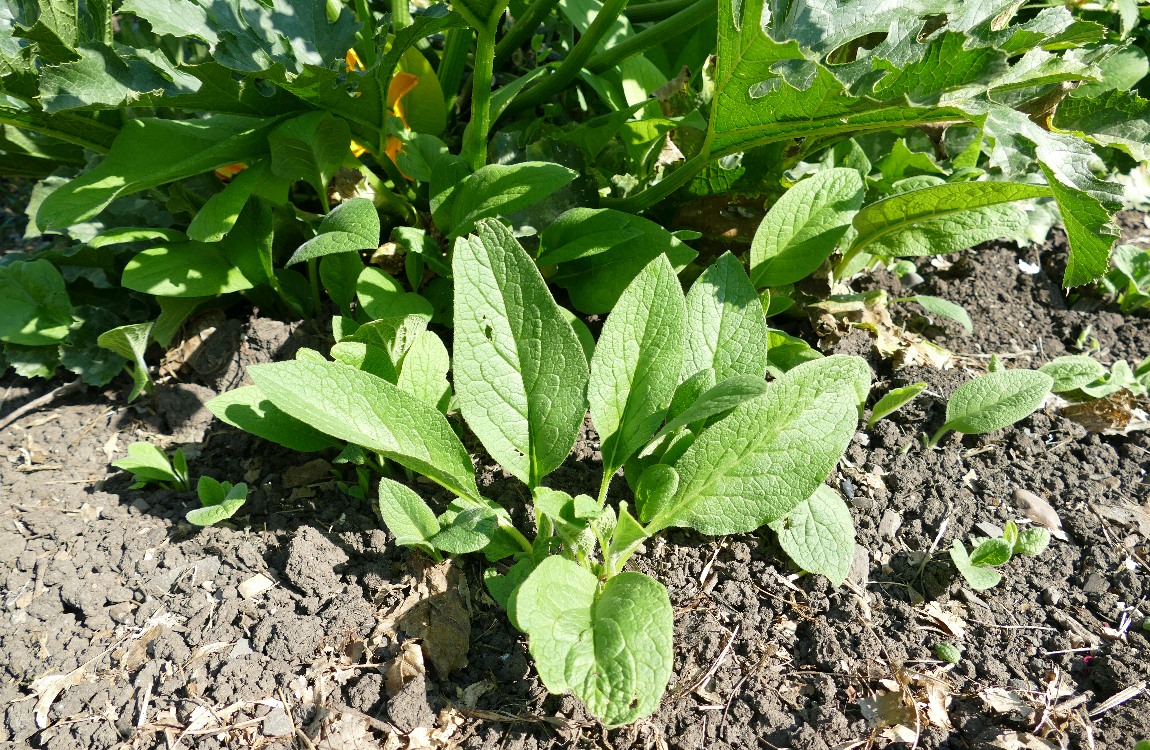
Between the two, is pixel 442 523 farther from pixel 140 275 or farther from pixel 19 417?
pixel 19 417

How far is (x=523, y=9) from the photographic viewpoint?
241 centimetres

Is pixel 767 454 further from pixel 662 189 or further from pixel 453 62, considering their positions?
pixel 453 62

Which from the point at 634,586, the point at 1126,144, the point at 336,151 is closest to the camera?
the point at 634,586

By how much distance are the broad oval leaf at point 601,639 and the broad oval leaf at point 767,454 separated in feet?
0.67

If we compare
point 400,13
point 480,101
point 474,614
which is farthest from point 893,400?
point 400,13

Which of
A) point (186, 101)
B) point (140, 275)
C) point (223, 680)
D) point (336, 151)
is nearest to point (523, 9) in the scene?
point (336, 151)

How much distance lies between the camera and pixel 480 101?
1.90 metres

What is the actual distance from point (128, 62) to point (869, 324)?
73.7 inches

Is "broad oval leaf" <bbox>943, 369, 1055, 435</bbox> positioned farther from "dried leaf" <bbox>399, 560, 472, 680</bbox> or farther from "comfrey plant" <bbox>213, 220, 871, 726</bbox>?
"dried leaf" <bbox>399, 560, 472, 680</bbox>

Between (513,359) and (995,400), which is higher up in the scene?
(513,359)

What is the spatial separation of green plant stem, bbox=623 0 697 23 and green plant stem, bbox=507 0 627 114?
27cm

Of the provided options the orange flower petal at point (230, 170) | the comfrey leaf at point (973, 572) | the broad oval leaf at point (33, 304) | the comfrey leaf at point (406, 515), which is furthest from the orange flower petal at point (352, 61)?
the comfrey leaf at point (973, 572)

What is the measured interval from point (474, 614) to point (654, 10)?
1.74 m

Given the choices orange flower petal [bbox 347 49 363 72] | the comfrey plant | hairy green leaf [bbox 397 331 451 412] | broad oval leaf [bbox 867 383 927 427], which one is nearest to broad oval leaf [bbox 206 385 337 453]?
the comfrey plant
